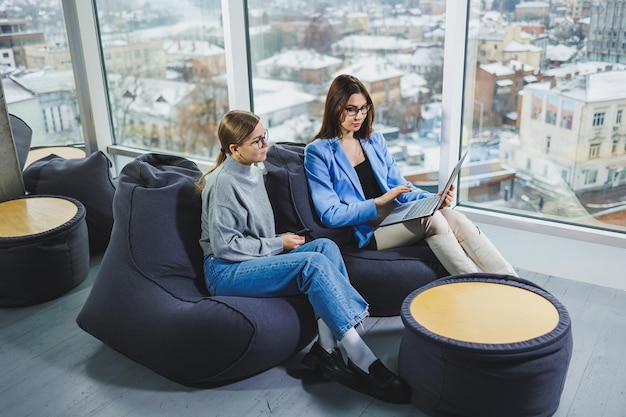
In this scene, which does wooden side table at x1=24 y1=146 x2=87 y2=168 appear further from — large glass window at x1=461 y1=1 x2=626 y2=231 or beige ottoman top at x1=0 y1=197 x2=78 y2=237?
large glass window at x1=461 y1=1 x2=626 y2=231

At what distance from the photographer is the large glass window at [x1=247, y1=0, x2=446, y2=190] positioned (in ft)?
13.2

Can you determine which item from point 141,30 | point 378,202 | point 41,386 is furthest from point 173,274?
point 141,30

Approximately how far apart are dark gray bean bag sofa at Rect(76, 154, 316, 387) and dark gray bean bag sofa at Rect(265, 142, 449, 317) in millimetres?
418

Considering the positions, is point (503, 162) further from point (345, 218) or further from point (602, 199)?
point (345, 218)

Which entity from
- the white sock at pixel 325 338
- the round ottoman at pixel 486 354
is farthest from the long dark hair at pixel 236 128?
the round ottoman at pixel 486 354

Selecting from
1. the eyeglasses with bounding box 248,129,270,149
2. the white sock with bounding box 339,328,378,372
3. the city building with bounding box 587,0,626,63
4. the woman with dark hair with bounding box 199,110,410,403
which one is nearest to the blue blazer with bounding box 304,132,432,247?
the woman with dark hair with bounding box 199,110,410,403

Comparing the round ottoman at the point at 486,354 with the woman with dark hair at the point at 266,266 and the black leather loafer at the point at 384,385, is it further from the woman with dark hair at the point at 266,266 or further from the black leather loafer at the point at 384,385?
the woman with dark hair at the point at 266,266

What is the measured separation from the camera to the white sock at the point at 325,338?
2.77 m

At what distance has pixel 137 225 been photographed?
288 cm

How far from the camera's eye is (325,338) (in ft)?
9.09

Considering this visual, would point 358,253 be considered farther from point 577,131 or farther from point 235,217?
point 577,131

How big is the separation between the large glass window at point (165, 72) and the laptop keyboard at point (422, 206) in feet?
7.70

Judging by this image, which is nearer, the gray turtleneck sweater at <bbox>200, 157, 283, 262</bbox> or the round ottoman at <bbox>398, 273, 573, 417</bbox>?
the round ottoman at <bbox>398, 273, 573, 417</bbox>

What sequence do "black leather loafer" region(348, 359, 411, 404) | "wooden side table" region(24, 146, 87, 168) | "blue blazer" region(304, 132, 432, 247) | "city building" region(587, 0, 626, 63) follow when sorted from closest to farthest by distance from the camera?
"black leather loafer" region(348, 359, 411, 404), "blue blazer" region(304, 132, 432, 247), "city building" region(587, 0, 626, 63), "wooden side table" region(24, 146, 87, 168)
